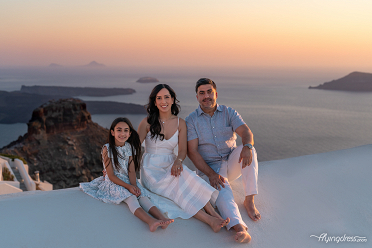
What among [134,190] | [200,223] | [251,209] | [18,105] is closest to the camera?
[200,223]

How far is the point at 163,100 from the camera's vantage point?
10.2 feet

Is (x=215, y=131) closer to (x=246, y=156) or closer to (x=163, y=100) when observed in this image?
(x=246, y=156)

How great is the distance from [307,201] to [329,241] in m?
0.64

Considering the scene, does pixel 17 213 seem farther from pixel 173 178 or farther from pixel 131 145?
pixel 173 178

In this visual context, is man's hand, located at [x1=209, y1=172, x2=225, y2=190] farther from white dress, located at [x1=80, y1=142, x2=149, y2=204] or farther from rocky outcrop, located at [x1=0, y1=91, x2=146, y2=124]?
rocky outcrop, located at [x1=0, y1=91, x2=146, y2=124]

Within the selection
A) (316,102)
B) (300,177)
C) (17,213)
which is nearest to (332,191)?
(300,177)

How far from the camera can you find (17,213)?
275 centimetres

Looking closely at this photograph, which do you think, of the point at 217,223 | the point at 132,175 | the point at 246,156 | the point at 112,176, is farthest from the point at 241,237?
the point at 112,176

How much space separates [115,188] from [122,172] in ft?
0.61

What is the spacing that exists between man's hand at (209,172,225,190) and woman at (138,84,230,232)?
0.14 m

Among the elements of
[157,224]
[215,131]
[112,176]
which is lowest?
[157,224]

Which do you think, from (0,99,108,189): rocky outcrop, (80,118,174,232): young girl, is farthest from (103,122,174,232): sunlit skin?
(0,99,108,189): rocky outcrop

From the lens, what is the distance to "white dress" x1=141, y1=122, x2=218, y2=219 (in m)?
2.79

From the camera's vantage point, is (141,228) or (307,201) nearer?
(141,228)
